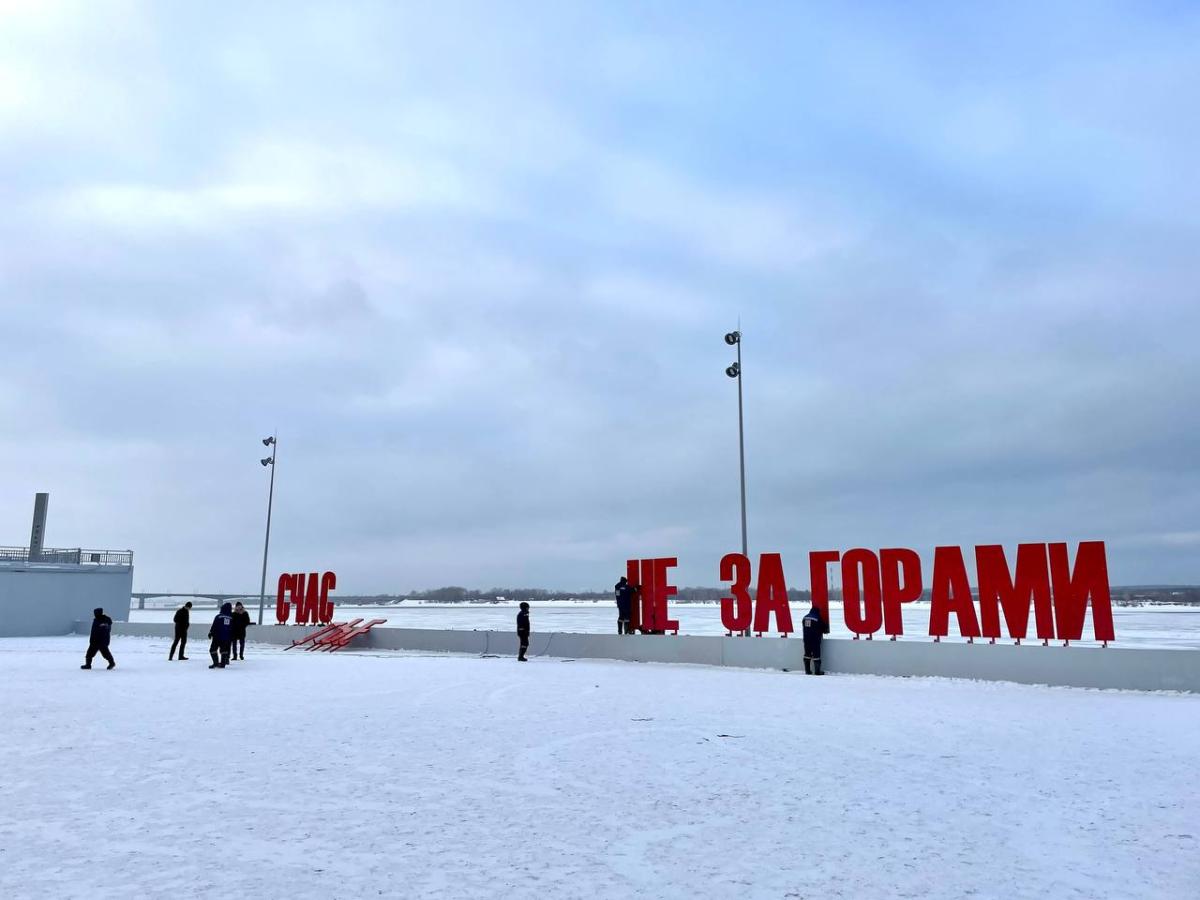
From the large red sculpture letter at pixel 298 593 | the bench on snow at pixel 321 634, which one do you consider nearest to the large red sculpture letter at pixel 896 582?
the bench on snow at pixel 321 634

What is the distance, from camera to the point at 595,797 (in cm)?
842

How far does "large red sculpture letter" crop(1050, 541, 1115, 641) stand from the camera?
19.2 metres

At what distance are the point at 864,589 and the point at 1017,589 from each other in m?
4.00

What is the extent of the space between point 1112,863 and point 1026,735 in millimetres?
6174

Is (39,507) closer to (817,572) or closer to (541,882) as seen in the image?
(817,572)

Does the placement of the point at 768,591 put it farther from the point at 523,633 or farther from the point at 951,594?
the point at 523,633

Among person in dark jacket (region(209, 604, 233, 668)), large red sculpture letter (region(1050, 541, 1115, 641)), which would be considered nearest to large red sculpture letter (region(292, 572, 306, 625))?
person in dark jacket (region(209, 604, 233, 668))

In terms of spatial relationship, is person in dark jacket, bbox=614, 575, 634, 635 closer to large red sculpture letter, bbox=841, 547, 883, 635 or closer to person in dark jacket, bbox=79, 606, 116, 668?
large red sculpture letter, bbox=841, 547, 883, 635

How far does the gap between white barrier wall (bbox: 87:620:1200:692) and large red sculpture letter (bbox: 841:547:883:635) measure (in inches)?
44.2

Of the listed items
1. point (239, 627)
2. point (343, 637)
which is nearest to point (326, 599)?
point (343, 637)

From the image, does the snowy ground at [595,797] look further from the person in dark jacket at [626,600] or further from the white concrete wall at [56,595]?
the white concrete wall at [56,595]

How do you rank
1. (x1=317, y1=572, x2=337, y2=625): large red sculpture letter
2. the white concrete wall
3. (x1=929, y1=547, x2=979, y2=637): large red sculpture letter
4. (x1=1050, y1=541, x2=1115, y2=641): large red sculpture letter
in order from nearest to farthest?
(x1=1050, y1=541, x2=1115, y2=641): large red sculpture letter → (x1=929, y1=547, x2=979, y2=637): large red sculpture letter → (x1=317, y1=572, x2=337, y2=625): large red sculpture letter → the white concrete wall

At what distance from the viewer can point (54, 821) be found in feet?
24.0

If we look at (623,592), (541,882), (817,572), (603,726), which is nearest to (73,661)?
(623,592)
